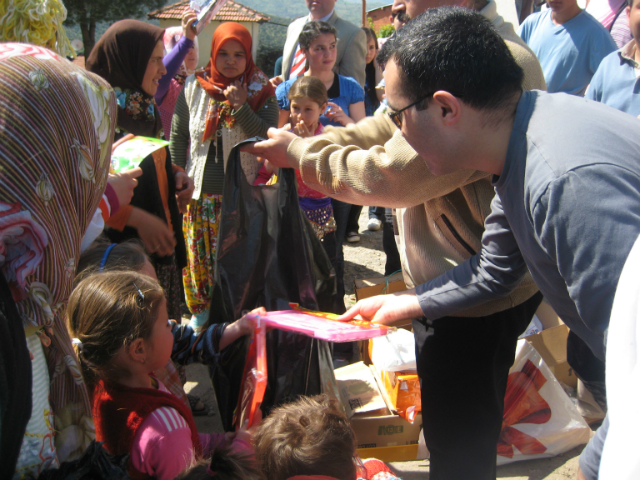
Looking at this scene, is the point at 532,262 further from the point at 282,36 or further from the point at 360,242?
the point at 282,36

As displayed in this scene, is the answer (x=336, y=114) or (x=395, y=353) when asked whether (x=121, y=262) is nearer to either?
(x=395, y=353)

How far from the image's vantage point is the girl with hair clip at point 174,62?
11.8 feet

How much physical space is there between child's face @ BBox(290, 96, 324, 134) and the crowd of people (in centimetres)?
114

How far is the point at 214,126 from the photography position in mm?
3107

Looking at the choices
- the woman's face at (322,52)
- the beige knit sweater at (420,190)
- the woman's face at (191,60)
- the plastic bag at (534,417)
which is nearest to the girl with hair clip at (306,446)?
the beige knit sweater at (420,190)

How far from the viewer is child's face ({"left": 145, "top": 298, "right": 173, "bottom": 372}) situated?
1.41m

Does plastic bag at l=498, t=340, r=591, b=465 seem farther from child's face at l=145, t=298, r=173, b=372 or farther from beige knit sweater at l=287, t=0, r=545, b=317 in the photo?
child's face at l=145, t=298, r=173, b=372

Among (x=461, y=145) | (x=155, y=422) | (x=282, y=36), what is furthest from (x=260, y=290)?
(x=282, y=36)

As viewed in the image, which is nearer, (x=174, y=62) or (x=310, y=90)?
(x=310, y=90)

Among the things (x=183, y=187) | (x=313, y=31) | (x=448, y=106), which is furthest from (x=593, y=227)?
(x=313, y=31)

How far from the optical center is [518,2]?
617 centimetres

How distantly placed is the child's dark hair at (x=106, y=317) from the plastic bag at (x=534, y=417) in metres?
1.81

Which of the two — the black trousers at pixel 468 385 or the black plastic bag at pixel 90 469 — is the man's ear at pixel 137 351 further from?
the black trousers at pixel 468 385

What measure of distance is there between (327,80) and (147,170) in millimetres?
2379
